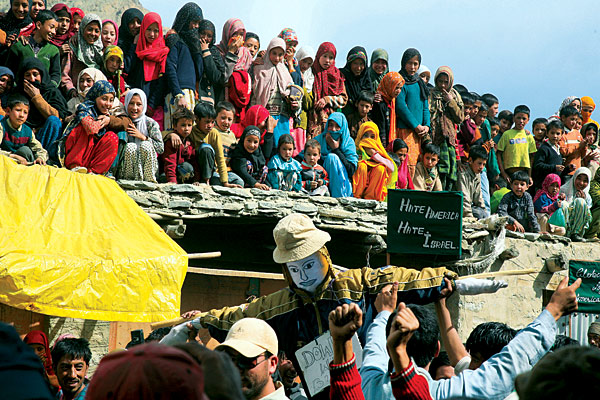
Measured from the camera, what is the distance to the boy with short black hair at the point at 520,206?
11328 mm

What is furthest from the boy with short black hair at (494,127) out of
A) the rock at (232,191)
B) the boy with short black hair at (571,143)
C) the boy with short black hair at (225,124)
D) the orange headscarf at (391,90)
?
the rock at (232,191)

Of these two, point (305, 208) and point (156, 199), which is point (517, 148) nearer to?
point (305, 208)

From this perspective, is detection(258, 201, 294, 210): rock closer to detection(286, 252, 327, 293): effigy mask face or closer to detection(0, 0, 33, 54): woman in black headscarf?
detection(0, 0, 33, 54): woman in black headscarf

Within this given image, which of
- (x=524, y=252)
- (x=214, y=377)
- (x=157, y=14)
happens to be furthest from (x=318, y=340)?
(x=524, y=252)

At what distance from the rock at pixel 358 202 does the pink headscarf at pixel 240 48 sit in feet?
6.61

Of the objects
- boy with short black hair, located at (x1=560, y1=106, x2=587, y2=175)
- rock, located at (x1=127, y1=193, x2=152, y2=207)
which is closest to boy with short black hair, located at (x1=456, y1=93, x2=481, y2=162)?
boy with short black hair, located at (x1=560, y1=106, x2=587, y2=175)

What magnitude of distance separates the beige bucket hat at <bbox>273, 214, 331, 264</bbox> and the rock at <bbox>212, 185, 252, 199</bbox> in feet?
14.9

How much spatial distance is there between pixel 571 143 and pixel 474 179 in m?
2.32

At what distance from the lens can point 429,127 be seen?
37.4ft

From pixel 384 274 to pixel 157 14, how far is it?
235 inches

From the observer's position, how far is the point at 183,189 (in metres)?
8.75

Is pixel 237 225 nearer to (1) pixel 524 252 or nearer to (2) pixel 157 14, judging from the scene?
(2) pixel 157 14

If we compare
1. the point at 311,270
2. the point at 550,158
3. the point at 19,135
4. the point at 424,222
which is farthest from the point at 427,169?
the point at 311,270

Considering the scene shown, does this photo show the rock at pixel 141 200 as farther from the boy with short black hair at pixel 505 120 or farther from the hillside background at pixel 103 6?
the hillside background at pixel 103 6
